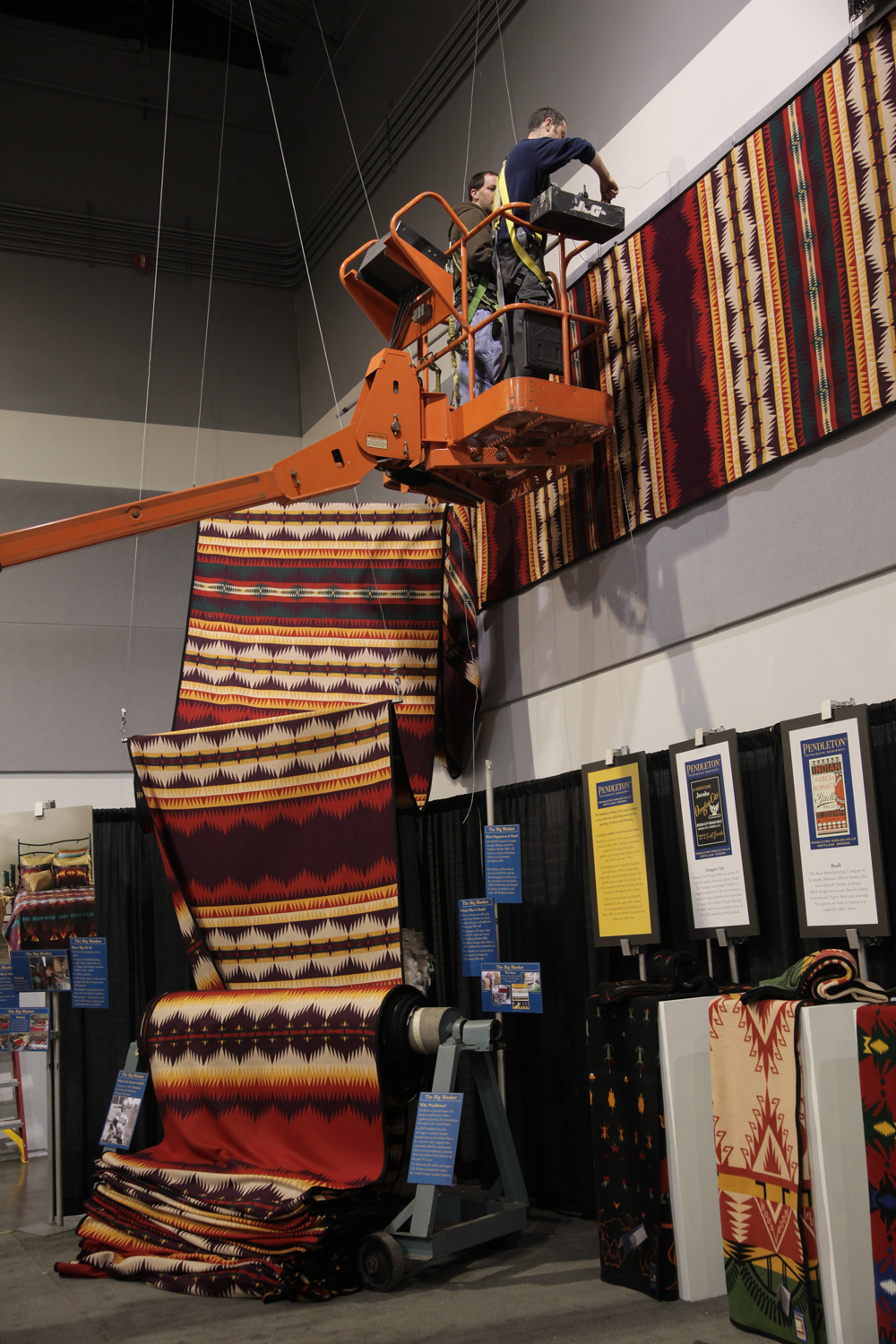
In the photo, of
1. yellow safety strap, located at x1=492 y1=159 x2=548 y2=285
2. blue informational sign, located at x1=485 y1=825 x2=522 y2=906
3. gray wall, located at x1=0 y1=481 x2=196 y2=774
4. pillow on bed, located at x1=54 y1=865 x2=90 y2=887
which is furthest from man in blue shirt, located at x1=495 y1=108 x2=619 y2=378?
gray wall, located at x1=0 y1=481 x2=196 y2=774

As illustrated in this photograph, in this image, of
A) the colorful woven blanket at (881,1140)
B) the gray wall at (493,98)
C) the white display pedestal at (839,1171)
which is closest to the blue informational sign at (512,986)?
the white display pedestal at (839,1171)

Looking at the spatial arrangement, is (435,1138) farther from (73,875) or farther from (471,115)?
(471,115)

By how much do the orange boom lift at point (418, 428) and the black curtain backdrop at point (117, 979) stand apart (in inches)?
73.3

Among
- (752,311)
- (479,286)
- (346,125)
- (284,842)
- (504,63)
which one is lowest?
(284,842)

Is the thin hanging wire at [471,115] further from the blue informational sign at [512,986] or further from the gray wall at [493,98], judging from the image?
the blue informational sign at [512,986]

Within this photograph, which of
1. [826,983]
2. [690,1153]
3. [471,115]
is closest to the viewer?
[826,983]

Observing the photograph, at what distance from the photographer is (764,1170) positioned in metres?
3.19

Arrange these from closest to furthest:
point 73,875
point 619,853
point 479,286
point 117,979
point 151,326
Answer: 1. point 619,853
2. point 479,286
3. point 73,875
4. point 117,979
5. point 151,326

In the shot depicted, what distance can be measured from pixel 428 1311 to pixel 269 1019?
1.38 meters

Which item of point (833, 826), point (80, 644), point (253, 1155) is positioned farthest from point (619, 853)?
point (80, 644)

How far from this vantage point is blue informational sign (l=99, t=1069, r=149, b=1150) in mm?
5004

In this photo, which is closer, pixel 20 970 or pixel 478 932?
pixel 478 932

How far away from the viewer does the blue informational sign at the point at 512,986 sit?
4516mm

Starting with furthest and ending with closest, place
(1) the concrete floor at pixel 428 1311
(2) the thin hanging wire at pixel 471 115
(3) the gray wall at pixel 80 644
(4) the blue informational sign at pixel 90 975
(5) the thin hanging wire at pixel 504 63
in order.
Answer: (3) the gray wall at pixel 80 644 < (2) the thin hanging wire at pixel 471 115 < (5) the thin hanging wire at pixel 504 63 < (4) the blue informational sign at pixel 90 975 < (1) the concrete floor at pixel 428 1311
